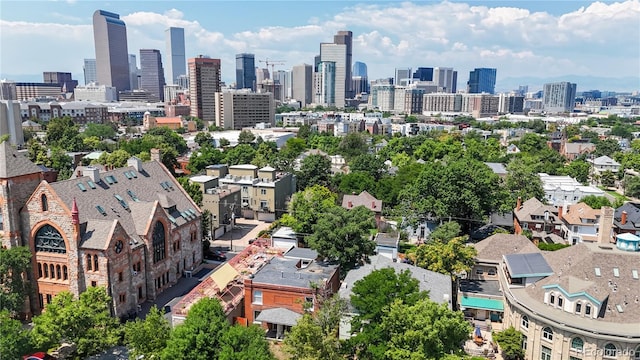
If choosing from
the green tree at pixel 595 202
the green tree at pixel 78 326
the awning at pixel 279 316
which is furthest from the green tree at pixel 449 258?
the green tree at pixel 595 202

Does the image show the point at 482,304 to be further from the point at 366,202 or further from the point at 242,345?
the point at 366,202

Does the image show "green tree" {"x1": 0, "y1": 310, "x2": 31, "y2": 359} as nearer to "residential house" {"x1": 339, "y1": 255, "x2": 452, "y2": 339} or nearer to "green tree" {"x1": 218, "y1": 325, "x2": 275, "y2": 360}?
"green tree" {"x1": 218, "y1": 325, "x2": 275, "y2": 360}

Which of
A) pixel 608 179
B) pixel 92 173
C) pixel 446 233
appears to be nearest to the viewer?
pixel 92 173

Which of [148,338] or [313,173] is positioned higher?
[313,173]

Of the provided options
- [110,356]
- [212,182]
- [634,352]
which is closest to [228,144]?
[212,182]

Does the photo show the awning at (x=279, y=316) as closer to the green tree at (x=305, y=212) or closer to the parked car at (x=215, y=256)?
the green tree at (x=305, y=212)

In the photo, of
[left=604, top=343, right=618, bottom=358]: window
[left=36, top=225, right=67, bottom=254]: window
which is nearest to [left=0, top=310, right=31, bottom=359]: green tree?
[left=36, top=225, right=67, bottom=254]: window

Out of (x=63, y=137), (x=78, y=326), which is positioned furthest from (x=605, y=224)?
(x=63, y=137)
